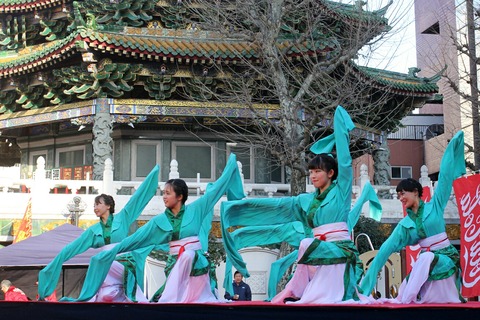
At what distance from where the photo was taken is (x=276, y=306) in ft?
17.9

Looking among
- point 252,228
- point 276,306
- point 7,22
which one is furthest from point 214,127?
point 276,306

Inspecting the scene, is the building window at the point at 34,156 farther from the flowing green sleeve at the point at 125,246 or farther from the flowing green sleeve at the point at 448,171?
the flowing green sleeve at the point at 448,171

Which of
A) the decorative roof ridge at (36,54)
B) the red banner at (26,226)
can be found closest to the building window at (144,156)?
the decorative roof ridge at (36,54)

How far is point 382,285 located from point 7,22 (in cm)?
1275

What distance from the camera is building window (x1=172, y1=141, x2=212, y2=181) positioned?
18391mm

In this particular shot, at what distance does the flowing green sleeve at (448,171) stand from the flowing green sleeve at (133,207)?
275 cm

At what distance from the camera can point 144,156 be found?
18.3 metres

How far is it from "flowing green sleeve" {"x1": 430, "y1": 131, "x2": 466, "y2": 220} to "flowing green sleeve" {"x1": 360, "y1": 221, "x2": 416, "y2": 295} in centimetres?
35

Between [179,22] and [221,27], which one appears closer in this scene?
[221,27]

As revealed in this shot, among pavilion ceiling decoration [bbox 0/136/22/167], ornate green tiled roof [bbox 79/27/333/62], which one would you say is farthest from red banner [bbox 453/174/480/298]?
pavilion ceiling decoration [bbox 0/136/22/167]

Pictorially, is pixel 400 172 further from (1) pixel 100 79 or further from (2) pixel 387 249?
(2) pixel 387 249

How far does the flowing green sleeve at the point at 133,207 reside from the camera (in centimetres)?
742

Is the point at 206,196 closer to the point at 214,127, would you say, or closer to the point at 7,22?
the point at 214,127

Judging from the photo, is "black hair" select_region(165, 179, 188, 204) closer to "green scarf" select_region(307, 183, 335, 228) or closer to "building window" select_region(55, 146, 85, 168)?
"green scarf" select_region(307, 183, 335, 228)
